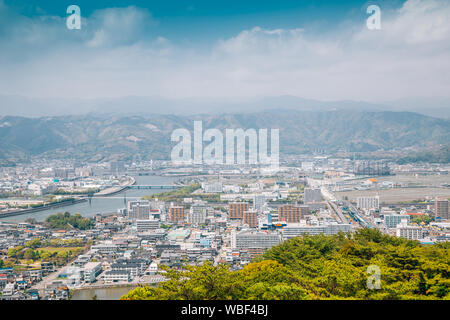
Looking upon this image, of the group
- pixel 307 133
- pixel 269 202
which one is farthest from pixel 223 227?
pixel 307 133

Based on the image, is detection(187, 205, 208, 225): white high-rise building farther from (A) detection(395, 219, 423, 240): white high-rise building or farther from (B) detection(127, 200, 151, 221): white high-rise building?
(A) detection(395, 219, 423, 240): white high-rise building

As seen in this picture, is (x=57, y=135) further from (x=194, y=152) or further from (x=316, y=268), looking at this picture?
(x=316, y=268)

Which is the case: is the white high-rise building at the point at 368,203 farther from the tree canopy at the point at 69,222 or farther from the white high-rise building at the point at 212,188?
the tree canopy at the point at 69,222

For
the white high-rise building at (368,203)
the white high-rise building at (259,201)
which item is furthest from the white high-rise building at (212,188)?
the white high-rise building at (368,203)

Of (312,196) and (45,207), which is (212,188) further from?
(45,207)

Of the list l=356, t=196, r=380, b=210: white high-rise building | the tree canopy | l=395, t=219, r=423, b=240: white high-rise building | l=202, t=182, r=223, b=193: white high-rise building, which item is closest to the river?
the tree canopy

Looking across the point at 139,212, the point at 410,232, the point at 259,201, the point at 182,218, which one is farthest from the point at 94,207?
the point at 410,232

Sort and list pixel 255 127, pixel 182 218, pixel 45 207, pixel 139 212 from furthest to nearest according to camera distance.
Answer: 1. pixel 255 127
2. pixel 45 207
3. pixel 139 212
4. pixel 182 218

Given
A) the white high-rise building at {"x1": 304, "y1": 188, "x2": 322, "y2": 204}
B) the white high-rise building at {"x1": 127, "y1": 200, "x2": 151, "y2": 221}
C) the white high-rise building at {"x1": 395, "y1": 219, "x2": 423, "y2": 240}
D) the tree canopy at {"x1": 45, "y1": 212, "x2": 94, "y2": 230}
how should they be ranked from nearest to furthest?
the white high-rise building at {"x1": 395, "y1": 219, "x2": 423, "y2": 240}
the tree canopy at {"x1": 45, "y1": 212, "x2": 94, "y2": 230}
the white high-rise building at {"x1": 127, "y1": 200, "x2": 151, "y2": 221}
the white high-rise building at {"x1": 304, "y1": 188, "x2": 322, "y2": 204}

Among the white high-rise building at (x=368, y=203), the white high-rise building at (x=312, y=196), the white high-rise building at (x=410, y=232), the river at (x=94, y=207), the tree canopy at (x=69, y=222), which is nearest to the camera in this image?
the white high-rise building at (x=410, y=232)
